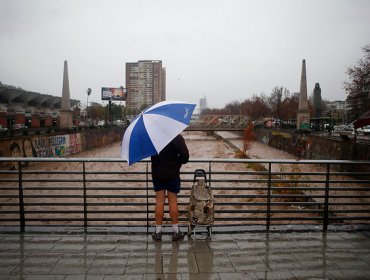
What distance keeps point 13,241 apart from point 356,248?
4.93 metres

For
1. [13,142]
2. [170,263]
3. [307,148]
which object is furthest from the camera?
[307,148]

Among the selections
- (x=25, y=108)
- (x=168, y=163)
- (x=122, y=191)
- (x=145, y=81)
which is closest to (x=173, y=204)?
(x=168, y=163)

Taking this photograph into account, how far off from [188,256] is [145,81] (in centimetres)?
12058

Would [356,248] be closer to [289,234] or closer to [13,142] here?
[289,234]

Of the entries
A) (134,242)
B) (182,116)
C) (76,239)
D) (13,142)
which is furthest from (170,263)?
(13,142)

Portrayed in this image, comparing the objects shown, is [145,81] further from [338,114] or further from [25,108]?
[338,114]

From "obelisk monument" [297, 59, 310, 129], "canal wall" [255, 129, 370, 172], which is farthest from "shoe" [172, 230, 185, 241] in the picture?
"obelisk monument" [297, 59, 310, 129]

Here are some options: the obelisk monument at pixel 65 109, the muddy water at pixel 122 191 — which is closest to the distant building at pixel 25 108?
the obelisk monument at pixel 65 109

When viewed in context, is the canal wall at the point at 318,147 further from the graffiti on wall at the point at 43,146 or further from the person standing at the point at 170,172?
the graffiti on wall at the point at 43,146

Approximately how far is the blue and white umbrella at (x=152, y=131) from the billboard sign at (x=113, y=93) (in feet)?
241

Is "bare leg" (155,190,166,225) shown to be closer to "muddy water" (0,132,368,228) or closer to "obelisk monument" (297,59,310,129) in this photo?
"muddy water" (0,132,368,228)

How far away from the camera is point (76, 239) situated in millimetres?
4480

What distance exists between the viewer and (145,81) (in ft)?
396

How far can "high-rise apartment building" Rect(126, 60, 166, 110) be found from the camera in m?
118
